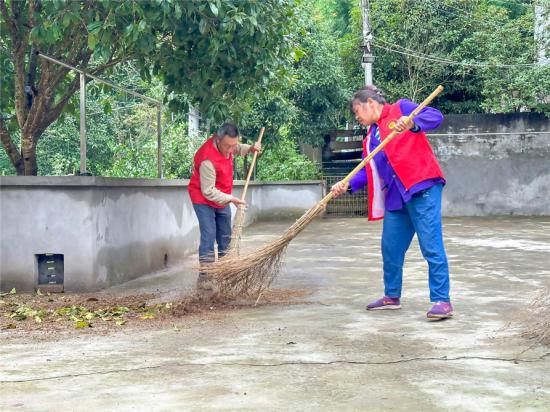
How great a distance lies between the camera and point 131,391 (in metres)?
3.61

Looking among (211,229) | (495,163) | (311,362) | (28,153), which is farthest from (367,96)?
Answer: (495,163)

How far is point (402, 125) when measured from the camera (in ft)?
17.5

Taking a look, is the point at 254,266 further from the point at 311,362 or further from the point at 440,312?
the point at 311,362

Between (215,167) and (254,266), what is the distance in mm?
1319

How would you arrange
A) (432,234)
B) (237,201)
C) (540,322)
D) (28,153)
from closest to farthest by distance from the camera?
1. (540,322)
2. (432,234)
3. (237,201)
4. (28,153)

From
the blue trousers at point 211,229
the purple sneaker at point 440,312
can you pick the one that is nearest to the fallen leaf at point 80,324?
the blue trousers at point 211,229

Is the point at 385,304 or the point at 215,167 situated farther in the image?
the point at 215,167

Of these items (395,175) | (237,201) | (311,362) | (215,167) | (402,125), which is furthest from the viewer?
(215,167)

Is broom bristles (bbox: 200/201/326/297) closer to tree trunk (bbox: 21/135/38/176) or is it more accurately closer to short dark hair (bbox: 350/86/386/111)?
short dark hair (bbox: 350/86/386/111)

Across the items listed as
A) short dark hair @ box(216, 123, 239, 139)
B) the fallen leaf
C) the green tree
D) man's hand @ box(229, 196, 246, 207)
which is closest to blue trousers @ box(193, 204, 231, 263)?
man's hand @ box(229, 196, 246, 207)

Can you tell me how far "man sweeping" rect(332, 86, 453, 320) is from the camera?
5.48 metres

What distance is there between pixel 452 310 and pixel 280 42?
10.1 ft

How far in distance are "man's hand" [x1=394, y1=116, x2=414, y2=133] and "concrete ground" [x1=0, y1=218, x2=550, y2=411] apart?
1.34 m

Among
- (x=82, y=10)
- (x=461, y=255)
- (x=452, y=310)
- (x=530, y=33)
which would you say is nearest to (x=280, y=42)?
(x=82, y=10)
